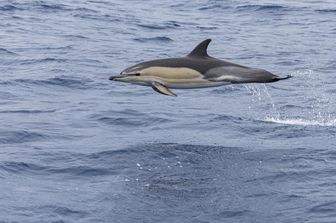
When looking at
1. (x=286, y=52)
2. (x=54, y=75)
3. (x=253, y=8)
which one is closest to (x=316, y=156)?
(x=54, y=75)

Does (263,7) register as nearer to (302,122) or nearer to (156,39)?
(156,39)

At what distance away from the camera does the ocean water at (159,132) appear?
39.3 feet

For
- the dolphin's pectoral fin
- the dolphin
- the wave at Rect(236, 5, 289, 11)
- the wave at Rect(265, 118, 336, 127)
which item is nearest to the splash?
the wave at Rect(265, 118, 336, 127)

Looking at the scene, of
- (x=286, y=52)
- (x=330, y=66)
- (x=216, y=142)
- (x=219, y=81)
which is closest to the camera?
(x=219, y=81)

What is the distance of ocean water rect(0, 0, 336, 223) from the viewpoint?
1197 cm

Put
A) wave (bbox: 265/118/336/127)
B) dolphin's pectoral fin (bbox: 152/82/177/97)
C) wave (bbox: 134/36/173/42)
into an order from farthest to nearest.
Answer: wave (bbox: 134/36/173/42)
wave (bbox: 265/118/336/127)
dolphin's pectoral fin (bbox: 152/82/177/97)

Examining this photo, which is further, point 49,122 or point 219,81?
point 49,122

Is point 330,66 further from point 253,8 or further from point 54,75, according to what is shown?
point 253,8

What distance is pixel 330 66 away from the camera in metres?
23.0

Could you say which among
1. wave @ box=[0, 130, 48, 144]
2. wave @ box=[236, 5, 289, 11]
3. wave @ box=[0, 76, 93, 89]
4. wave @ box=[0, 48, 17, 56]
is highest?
wave @ box=[0, 130, 48, 144]

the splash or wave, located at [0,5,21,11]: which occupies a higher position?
the splash

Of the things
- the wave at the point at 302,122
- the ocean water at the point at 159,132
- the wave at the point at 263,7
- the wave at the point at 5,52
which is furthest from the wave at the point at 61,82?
the wave at the point at 263,7

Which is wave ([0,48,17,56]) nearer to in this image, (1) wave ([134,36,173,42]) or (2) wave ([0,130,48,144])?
(1) wave ([134,36,173,42])

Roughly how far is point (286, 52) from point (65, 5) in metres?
12.8
